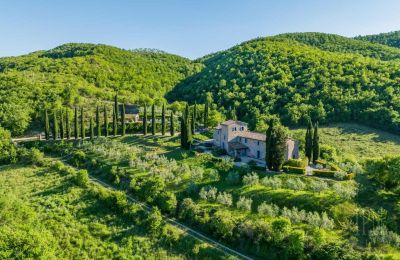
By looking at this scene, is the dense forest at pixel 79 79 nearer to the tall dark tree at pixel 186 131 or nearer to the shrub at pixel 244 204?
the tall dark tree at pixel 186 131

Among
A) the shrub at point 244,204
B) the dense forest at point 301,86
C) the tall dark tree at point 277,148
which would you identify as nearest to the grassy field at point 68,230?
the shrub at point 244,204

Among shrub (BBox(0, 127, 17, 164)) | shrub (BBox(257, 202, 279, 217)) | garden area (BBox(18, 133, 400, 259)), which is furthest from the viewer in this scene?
shrub (BBox(0, 127, 17, 164))

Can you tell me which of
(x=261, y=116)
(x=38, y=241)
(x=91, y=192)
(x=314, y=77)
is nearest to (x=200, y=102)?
(x=261, y=116)

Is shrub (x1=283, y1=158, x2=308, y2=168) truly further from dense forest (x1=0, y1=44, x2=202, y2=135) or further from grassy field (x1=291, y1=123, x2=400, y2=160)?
dense forest (x1=0, y1=44, x2=202, y2=135)

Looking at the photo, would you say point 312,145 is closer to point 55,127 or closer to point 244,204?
point 244,204

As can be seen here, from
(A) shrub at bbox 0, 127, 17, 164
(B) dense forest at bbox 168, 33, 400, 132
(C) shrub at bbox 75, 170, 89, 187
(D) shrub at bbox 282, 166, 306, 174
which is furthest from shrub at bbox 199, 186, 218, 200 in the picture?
(A) shrub at bbox 0, 127, 17, 164

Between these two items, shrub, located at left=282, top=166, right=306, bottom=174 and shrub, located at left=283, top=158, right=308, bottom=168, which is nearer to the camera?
shrub, located at left=282, top=166, right=306, bottom=174
